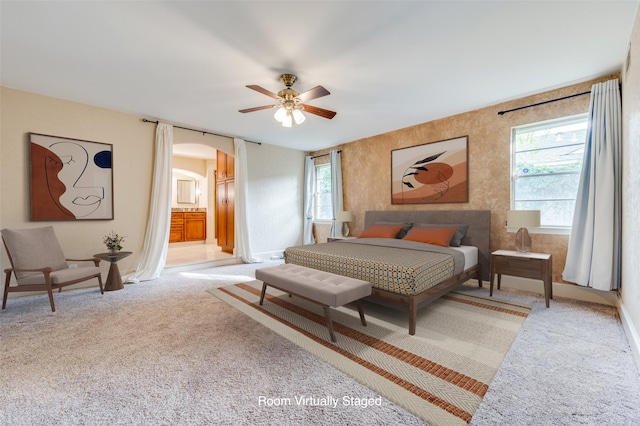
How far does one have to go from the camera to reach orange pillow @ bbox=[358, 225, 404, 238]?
15.0 ft

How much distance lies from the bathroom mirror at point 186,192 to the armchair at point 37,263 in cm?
559

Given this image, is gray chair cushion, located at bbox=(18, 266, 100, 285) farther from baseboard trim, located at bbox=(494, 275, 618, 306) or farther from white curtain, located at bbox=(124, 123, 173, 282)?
baseboard trim, located at bbox=(494, 275, 618, 306)

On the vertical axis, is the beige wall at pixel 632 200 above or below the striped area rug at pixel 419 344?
above

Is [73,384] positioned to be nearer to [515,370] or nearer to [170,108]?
[515,370]

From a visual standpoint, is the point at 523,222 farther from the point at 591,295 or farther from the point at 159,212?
the point at 159,212

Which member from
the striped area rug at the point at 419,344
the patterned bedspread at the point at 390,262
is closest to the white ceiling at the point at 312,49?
the patterned bedspread at the point at 390,262

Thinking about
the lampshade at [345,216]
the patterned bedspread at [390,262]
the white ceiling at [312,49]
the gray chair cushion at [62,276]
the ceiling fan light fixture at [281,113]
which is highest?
the white ceiling at [312,49]

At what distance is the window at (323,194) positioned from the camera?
274 inches

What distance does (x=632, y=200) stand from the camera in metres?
2.37

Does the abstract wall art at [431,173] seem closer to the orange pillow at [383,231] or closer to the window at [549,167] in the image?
the window at [549,167]

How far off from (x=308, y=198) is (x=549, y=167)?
16.1 feet

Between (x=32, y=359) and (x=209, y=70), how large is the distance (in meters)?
3.12

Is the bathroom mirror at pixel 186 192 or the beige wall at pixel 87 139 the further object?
the bathroom mirror at pixel 186 192

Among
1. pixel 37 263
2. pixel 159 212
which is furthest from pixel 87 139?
pixel 37 263
